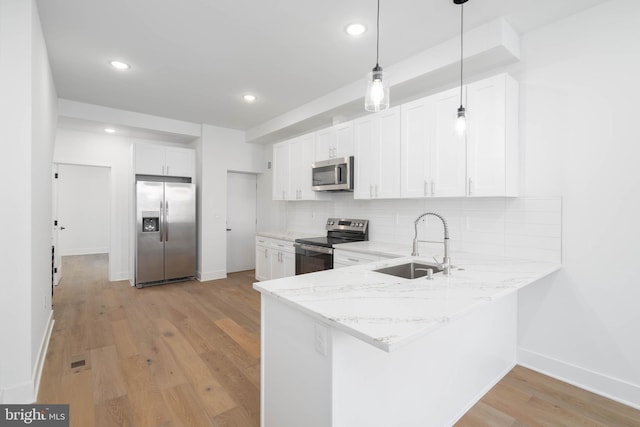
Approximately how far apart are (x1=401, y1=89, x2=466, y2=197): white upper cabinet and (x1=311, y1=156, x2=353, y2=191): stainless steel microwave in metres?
0.76

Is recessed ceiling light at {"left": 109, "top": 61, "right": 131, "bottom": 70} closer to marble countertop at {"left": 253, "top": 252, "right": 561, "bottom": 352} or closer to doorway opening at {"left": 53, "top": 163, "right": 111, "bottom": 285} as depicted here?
marble countertop at {"left": 253, "top": 252, "right": 561, "bottom": 352}

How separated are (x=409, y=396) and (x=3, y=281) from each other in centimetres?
257

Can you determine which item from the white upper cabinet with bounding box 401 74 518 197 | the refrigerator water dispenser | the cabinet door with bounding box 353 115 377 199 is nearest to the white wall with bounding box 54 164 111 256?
the refrigerator water dispenser

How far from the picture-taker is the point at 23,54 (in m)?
1.99

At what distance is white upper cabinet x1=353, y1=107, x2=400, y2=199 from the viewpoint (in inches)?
125

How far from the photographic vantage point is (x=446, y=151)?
9.00ft

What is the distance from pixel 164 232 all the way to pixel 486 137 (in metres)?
4.87

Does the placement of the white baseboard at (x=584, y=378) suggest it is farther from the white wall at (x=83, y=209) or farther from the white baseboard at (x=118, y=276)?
the white wall at (x=83, y=209)

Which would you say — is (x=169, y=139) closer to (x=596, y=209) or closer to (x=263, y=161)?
(x=263, y=161)

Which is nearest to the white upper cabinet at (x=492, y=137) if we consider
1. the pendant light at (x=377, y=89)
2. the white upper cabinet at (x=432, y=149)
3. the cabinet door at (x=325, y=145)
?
the white upper cabinet at (x=432, y=149)

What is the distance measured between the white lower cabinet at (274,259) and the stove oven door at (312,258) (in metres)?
0.23

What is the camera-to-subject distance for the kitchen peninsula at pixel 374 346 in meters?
1.26

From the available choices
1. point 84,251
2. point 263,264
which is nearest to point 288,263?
point 263,264

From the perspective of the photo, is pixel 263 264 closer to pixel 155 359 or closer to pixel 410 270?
pixel 155 359
